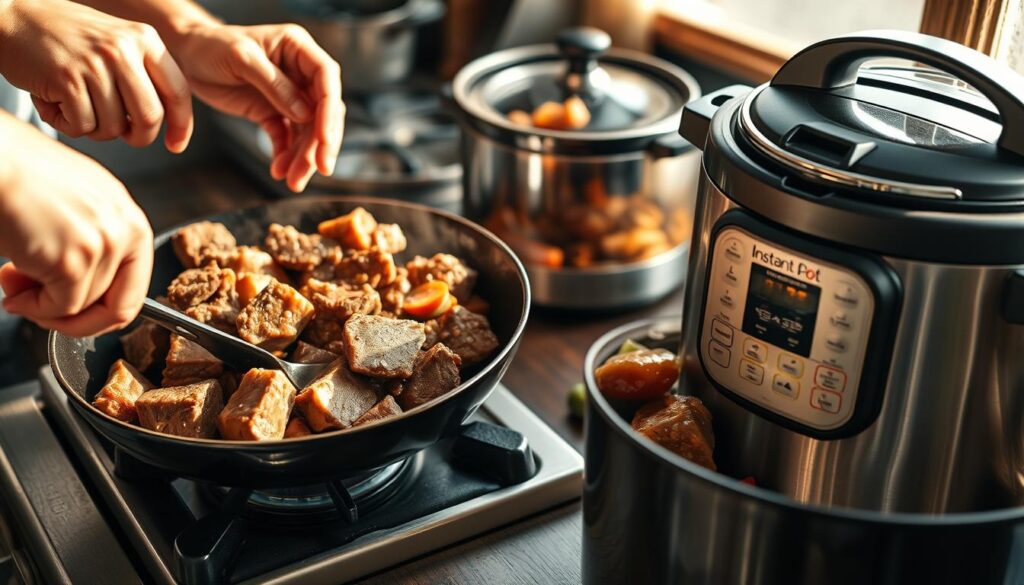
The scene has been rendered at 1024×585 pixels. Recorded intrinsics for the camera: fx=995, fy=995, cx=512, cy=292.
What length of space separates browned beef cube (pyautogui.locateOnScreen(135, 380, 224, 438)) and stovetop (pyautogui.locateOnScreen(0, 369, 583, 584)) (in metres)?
0.08

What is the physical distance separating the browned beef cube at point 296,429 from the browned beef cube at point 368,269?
0.61 feet

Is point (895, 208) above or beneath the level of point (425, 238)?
above

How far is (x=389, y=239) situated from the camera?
965 mm

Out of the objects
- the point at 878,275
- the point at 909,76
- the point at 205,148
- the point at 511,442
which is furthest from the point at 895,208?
the point at 205,148

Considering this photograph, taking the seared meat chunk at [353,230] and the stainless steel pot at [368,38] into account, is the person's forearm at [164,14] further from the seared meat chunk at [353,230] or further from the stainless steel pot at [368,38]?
the stainless steel pot at [368,38]

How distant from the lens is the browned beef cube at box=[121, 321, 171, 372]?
863 mm

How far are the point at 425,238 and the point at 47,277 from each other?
48 cm

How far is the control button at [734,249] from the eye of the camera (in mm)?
630

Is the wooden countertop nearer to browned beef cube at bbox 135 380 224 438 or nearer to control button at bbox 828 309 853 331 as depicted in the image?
browned beef cube at bbox 135 380 224 438

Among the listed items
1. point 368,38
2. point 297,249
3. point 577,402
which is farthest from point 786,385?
point 368,38

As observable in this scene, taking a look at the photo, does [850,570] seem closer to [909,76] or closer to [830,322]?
[830,322]

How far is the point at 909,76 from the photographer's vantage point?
2.33 feet

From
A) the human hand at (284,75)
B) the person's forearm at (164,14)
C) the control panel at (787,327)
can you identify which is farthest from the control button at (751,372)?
the person's forearm at (164,14)

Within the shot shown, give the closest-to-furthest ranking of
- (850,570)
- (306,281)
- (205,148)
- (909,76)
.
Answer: (850,570) → (909,76) → (306,281) → (205,148)
